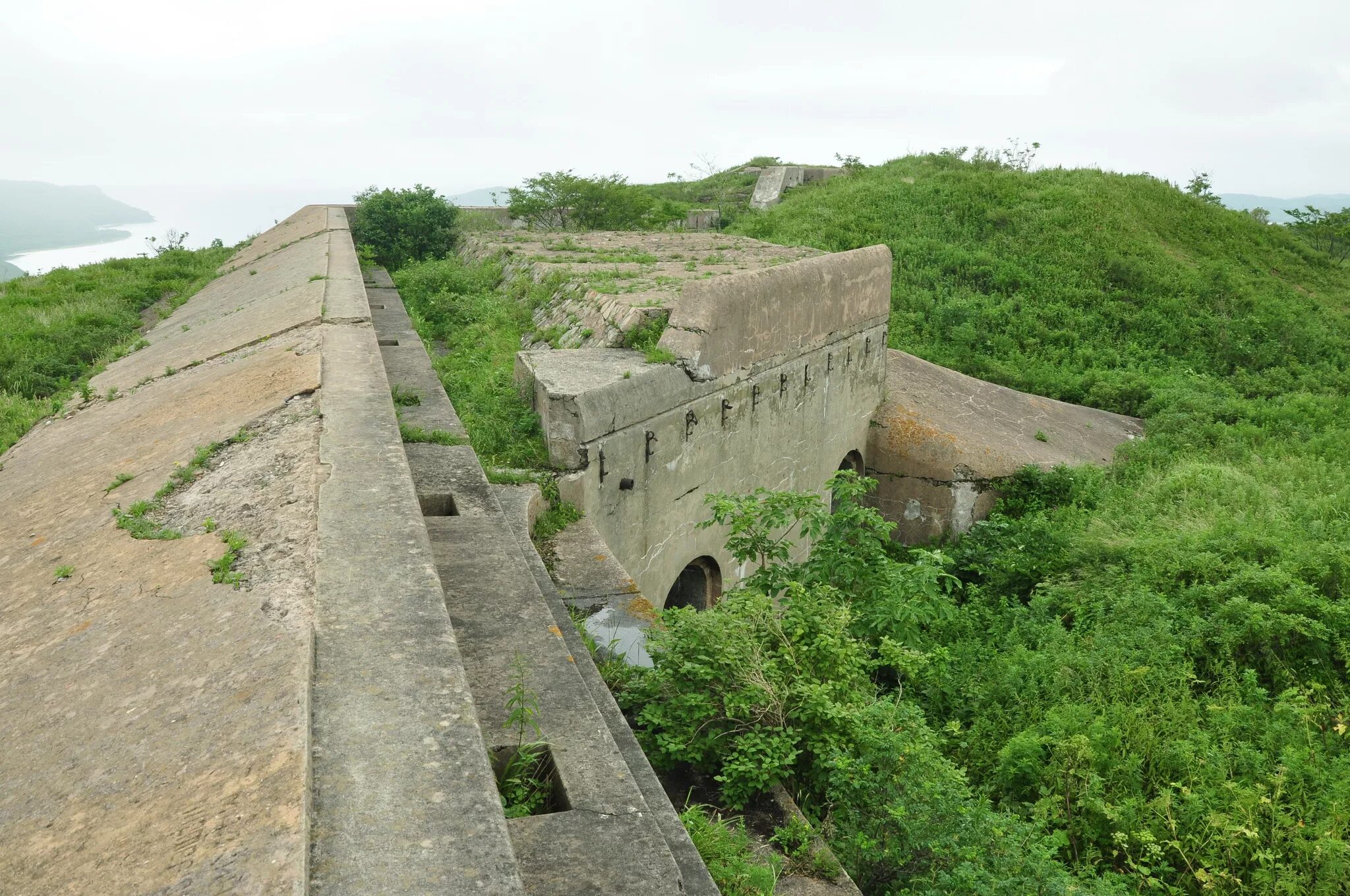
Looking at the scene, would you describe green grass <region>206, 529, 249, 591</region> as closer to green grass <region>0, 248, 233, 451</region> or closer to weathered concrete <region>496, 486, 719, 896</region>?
weathered concrete <region>496, 486, 719, 896</region>

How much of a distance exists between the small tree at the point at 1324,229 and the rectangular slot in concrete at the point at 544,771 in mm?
22503

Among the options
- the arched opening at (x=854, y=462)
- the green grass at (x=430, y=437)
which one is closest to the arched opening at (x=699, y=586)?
the arched opening at (x=854, y=462)

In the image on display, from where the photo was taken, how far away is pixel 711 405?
736 cm

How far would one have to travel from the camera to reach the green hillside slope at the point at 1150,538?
14.6 ft

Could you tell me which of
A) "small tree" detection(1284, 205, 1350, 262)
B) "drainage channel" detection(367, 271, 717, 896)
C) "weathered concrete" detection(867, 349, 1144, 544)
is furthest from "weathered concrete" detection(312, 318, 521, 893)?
"small tree" detection(1284, 205, 1350, 262)

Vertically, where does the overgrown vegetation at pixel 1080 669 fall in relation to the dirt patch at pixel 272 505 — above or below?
below

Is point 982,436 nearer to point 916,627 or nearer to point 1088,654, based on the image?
point 1088,654

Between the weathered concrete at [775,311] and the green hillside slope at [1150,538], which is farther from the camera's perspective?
the weathered concrete at [775,311]

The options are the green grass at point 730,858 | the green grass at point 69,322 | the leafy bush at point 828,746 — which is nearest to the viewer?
the green grass at point 730,858

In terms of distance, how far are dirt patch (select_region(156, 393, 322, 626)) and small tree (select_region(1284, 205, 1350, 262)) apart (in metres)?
22.2

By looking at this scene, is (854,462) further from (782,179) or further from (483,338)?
(782,179)

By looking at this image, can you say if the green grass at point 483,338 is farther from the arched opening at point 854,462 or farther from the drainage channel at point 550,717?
the arched opening at point 854,462

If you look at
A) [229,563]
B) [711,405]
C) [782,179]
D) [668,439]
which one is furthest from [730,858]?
[782,179]

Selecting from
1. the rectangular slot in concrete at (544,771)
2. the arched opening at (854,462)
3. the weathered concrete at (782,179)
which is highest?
the weathered concrete at (782,179)
